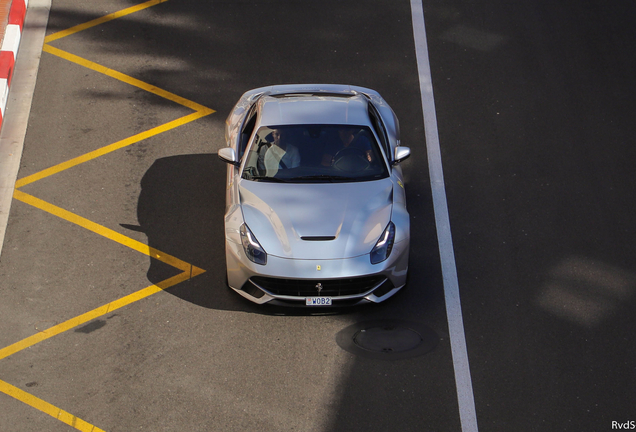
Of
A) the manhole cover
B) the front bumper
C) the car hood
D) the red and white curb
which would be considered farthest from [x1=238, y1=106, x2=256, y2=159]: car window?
the red and white curb

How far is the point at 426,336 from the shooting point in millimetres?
6820

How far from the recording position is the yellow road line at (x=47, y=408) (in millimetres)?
5953

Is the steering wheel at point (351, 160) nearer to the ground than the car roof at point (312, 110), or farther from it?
nearer to the ground

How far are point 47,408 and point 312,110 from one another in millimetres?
4155

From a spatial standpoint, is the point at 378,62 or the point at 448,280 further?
the point at 378,62

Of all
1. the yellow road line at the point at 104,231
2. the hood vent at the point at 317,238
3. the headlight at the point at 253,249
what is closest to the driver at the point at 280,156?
the headlight at the point at 253,249

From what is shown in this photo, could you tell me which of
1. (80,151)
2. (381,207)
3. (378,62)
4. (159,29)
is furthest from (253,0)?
(381,207)

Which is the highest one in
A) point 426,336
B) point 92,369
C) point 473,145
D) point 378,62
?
point 378,62

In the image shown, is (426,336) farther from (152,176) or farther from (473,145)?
(152,176)

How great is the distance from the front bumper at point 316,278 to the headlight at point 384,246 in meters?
0.05

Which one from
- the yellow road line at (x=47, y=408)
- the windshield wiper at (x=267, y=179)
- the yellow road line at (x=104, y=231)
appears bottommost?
the yellow road line at (x=47, y=408)

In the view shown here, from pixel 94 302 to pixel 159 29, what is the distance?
5.76 meters

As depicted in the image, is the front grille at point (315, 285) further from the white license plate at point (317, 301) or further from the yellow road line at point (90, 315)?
the yellow road line at point (90, 315)

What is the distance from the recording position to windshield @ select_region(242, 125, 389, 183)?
7219mm
